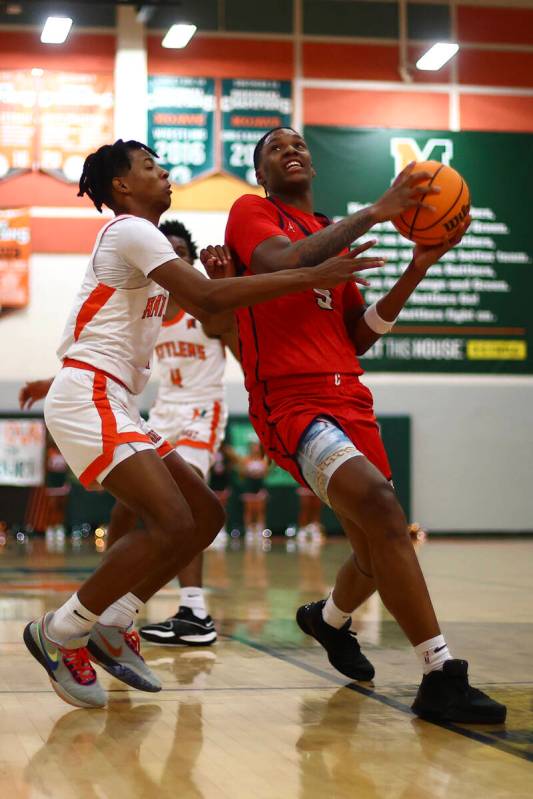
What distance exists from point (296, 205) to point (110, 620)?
5.21ft

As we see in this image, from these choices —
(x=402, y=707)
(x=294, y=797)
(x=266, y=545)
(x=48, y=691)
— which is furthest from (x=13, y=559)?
(x=294, y=797)

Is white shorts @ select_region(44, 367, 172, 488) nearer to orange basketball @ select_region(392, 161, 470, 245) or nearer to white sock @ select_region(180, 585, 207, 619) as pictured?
orange basketball @ select_region(392, 161, 470, 245)

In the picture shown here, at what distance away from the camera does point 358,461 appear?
3.62 metres

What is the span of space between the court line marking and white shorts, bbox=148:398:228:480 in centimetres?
103

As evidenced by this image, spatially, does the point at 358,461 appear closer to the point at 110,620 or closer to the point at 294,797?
the point at 110,620

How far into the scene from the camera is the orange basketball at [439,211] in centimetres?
376

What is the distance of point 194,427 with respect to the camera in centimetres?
605

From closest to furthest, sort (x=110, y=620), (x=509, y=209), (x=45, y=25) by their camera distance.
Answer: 1. (x=110, y=620)
2. (x=45, y=25)
3. (x=509, y=209)

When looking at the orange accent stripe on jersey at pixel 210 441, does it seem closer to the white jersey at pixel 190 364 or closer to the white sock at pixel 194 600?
the white jersey at pixel 190 364

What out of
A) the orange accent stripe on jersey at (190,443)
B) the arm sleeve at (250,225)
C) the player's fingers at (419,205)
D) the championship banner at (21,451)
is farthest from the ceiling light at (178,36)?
the player's fingers at (419,205)

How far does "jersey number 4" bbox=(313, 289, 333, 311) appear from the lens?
402cm

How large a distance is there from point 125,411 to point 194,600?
170 centimetres

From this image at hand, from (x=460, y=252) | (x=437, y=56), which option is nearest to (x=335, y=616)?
(x=460, y=252)

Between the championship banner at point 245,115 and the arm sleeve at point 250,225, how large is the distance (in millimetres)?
10692
